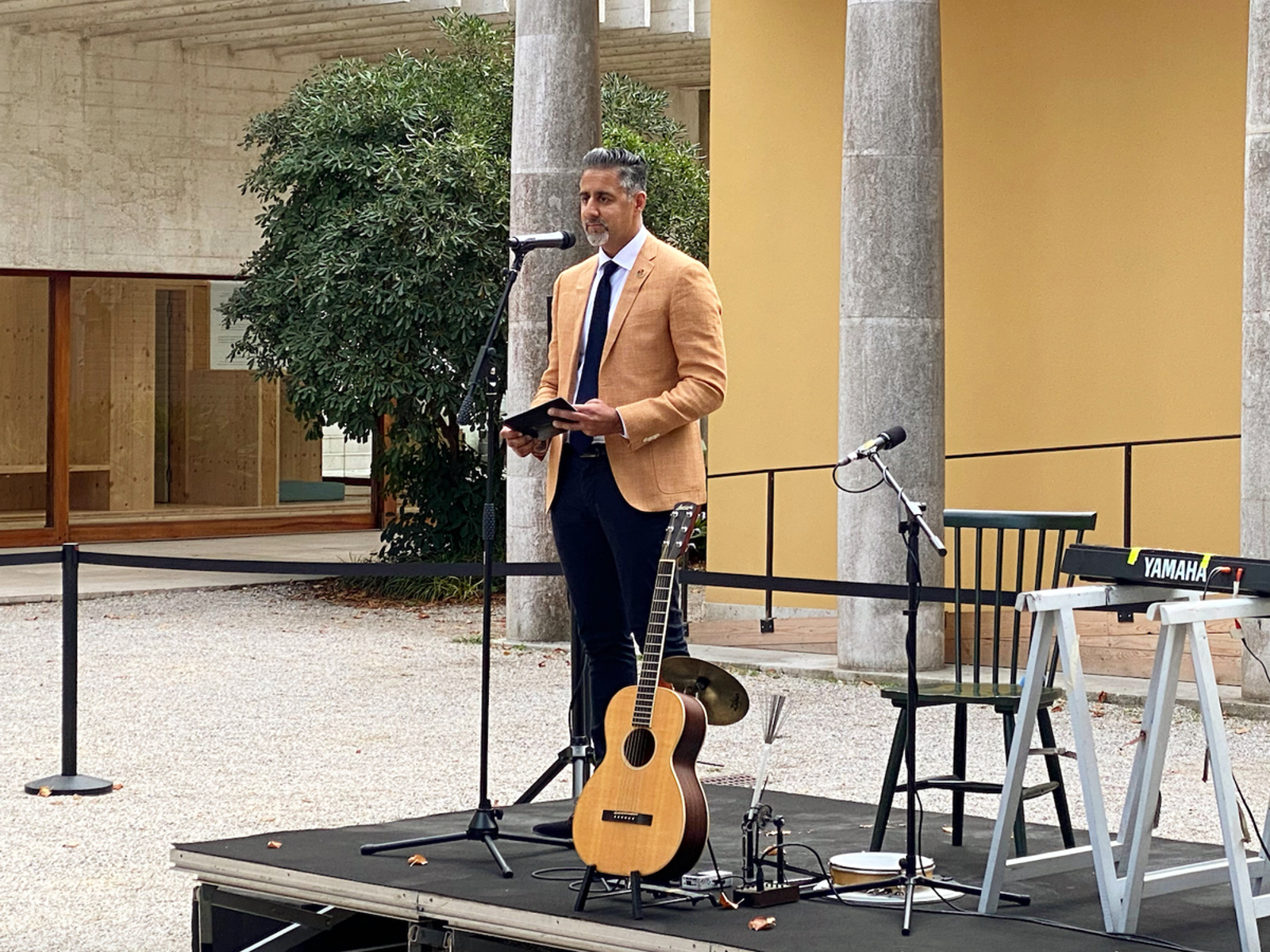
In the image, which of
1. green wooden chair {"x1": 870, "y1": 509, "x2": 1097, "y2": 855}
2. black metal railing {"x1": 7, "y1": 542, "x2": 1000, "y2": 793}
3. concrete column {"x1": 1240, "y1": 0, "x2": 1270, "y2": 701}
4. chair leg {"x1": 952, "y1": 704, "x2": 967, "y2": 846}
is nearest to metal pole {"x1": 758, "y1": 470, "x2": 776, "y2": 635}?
concrete column {"x1": 1240, "y1": 0, "x2": 1270, "y2": 701}

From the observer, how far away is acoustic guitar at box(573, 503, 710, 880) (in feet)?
13.8

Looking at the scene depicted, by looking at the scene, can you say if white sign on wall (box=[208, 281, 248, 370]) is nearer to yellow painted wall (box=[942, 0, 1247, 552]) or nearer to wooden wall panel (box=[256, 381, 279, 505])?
wooden wall panel (box=[256, 381, 279, 505])

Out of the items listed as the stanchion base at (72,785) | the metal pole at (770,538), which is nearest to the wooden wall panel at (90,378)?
the metal pole at (770,538)

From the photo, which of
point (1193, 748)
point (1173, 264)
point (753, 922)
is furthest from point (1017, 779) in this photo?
point (1173, 264)

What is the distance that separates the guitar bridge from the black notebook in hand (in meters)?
0.90

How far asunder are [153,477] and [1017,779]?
13549 mm

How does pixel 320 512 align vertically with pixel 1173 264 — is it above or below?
below

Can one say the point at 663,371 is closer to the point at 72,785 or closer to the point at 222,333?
the point at 72,785

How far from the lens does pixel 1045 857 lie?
4.52 m

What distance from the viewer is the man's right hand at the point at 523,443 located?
470cm

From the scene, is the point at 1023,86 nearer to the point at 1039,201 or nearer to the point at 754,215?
the point at 1039,201

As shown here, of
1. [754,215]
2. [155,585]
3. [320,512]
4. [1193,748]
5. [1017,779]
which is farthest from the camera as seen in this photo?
[320,512]

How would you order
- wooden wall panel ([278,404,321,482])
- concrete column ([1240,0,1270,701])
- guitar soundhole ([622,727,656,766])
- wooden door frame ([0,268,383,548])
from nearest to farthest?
guitar soundhole ([622,727,656,766]) → concrete column ([1240,0,1270,701]) → wooden door frame ([0,268,383,548]) → wooden wall panel ([278,404,321,482])

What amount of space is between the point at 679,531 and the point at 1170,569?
3.44 feet
